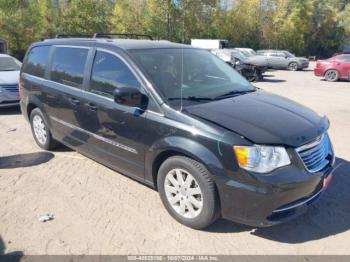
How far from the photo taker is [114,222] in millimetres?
3898

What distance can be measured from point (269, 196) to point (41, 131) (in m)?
4.21

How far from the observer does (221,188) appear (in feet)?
11.1

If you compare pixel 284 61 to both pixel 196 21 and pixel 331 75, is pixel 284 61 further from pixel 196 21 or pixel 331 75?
pixel 196 21

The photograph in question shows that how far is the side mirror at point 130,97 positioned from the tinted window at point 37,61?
2402mm

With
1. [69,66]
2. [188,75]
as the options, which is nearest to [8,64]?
[69,66]

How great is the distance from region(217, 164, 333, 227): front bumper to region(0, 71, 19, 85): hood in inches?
299

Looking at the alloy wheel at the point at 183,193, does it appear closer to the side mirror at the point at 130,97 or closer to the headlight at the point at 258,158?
the headlight at the point at 258,158

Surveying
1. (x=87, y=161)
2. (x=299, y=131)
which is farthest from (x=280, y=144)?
(x=87, y=161)

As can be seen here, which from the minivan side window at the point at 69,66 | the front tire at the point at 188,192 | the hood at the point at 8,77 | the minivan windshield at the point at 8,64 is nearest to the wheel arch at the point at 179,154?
the front tire at the point at 188,192

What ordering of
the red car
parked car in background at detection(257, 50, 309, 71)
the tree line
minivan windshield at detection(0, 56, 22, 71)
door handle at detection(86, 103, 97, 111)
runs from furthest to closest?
the tree line, parked car in background at detection(257, 50, 309, 71), the red car, minivan windshield at detection(0, 56, 22, 71), door handle at detection(86, 103, 97, 111)

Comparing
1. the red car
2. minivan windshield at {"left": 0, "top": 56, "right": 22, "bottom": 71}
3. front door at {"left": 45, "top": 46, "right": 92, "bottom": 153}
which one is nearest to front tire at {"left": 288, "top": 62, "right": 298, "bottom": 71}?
the red car

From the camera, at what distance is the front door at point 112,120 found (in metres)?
4.05

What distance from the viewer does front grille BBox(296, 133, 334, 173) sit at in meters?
3.45

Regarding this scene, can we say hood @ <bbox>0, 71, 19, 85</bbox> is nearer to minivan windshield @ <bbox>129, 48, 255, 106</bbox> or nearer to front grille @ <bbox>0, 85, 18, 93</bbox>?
front grille @ <bbox>0, 85, 18, 93</bbox>
